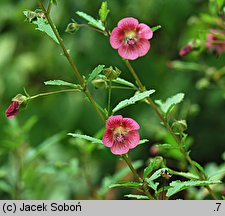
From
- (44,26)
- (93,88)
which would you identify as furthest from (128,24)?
(93,88)

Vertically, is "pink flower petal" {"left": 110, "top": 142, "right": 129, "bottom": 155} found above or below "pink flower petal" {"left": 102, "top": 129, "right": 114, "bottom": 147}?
below

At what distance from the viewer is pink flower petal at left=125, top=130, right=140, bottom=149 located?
2.26 feet

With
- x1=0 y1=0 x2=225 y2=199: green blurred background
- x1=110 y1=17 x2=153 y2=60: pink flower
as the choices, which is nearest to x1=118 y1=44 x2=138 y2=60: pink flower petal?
x1=110 y1=17 x2=153 y2=60: pink flower

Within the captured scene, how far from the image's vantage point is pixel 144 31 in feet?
2.48

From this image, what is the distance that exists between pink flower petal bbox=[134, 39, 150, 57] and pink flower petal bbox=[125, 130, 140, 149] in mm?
118

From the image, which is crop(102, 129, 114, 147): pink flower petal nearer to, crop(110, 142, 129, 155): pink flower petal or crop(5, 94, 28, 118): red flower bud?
crop(110, 142, 129, 155): pink flower petal

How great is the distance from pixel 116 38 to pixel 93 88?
3.80ft

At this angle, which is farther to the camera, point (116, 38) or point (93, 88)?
point (93, 88)

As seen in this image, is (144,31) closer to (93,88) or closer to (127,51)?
(127,51)

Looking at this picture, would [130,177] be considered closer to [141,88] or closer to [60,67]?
[60,67]

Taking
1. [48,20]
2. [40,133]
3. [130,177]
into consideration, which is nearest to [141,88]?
[48,20]

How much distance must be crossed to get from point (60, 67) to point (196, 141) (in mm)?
616

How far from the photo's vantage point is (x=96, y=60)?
6.49 ft
